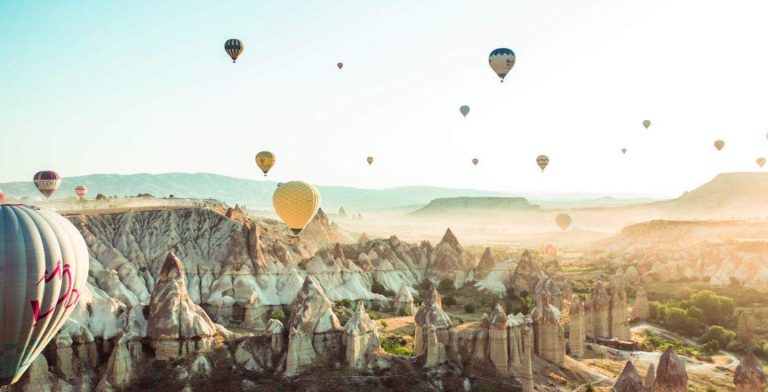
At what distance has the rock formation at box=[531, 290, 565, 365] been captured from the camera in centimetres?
4331

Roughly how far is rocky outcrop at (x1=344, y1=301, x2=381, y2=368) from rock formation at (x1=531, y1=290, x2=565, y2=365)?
10.9 m

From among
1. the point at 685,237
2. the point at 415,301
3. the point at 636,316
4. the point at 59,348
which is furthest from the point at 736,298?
the point at 685,237

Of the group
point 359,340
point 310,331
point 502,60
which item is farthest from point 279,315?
point 502,60

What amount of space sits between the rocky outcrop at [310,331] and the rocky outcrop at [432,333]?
4.61 metres

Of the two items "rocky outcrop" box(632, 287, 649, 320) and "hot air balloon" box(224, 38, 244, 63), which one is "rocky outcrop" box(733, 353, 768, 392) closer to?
"rocky outcrop" box(632, 287, 649, 320)

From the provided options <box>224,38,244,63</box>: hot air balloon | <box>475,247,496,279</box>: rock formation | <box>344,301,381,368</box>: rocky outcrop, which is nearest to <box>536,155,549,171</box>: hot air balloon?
<box>475,247,496,279</box>: rock formation

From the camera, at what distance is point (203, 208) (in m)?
75.7

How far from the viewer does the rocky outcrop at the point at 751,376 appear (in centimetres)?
2966

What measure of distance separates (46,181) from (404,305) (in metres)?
48.9

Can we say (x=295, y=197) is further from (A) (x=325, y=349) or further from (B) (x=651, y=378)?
(B) (x=651, y=378)

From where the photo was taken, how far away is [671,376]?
28109 millimetres

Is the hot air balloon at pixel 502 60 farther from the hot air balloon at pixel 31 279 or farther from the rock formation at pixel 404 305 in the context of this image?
the hot air balloon at pixel 31 279

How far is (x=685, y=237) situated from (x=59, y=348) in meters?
153

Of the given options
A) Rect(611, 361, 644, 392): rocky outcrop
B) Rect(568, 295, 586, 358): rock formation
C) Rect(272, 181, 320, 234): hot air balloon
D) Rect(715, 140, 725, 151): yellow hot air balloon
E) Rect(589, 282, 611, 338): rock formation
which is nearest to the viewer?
Rect(611, 361, 644, 392): rocky outcrop
